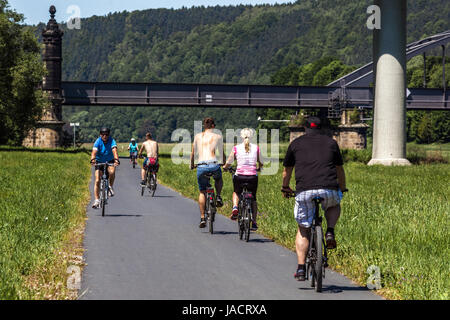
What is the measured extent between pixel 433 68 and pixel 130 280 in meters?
125

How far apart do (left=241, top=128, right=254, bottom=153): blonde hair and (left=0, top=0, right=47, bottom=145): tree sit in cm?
4945

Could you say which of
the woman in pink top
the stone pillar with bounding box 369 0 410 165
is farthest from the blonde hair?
the stone pillar with bounding box 369 0 410 165

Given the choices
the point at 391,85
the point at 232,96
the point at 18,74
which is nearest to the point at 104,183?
the point at 391,85

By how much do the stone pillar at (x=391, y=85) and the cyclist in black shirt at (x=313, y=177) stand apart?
36311 millimetres

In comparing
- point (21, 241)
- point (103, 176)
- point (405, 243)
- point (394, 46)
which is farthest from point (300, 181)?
point (394, 46)

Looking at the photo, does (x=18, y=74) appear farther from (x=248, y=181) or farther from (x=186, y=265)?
(x=186, y=265)

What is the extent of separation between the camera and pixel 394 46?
143ft

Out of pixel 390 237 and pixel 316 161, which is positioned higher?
pixel 316 161

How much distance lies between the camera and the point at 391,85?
43.4m

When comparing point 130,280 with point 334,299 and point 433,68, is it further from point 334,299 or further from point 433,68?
point 433,68

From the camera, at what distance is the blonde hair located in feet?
39.5

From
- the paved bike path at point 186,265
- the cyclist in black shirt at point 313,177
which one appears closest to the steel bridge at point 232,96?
the paved bike path at point 186,265

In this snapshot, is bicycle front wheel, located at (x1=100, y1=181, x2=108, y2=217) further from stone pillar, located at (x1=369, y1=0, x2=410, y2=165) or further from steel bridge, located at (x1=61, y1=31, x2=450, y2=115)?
steel bridge, located at (x1=61, y1=31, x2=450, y2=115)

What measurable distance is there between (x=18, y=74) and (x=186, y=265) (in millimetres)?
52385
